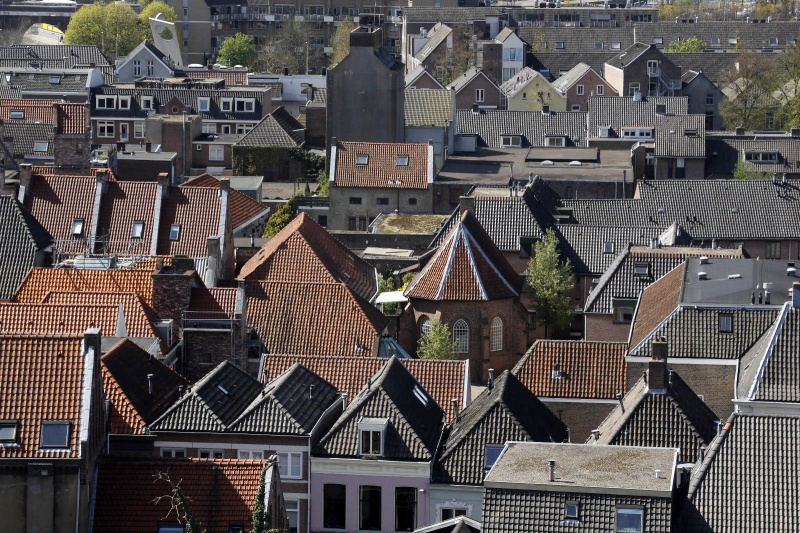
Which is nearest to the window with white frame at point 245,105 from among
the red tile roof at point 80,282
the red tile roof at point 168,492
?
the red tile roof at point 80,282

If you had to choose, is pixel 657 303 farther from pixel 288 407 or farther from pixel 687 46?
pixel 687 46

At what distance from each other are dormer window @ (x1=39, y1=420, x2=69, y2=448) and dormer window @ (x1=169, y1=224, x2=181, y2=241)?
3347 cm

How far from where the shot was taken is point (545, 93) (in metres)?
159

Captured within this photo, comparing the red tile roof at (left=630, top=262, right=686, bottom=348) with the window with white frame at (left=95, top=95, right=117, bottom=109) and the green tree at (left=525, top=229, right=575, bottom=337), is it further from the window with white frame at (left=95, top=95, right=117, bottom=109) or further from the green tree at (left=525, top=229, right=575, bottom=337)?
the window with white frame at (left=95, top=95, right=117, bottom=109)

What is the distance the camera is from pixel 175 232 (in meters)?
81.8

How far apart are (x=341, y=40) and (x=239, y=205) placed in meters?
87.9

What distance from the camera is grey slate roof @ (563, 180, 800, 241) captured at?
322ft

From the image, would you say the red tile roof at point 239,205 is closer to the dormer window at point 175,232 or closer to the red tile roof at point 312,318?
the dormer window at point 175,232

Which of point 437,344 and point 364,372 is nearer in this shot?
point 364,372

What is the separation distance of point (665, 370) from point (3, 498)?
19.7m

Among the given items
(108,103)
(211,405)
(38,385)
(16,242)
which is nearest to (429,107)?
(108,103)

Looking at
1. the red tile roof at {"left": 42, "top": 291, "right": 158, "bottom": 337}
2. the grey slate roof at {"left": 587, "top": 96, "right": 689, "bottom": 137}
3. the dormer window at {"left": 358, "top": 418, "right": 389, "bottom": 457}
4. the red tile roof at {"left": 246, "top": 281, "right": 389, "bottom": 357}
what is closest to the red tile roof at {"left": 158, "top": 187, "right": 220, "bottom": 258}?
the red tile roof at {"left": 246, "top": 281, "right": 389, "bottom": 357}

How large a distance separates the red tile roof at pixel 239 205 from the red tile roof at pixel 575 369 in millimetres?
32087

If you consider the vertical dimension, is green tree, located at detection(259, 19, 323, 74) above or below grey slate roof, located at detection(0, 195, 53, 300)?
above
